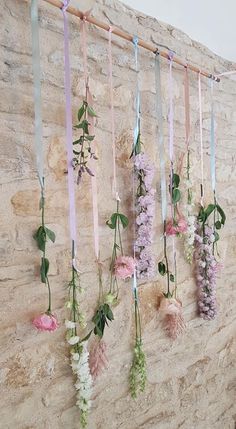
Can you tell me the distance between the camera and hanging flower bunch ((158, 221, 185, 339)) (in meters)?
1.48

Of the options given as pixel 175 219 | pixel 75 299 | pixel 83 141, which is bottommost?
pixel 75 299

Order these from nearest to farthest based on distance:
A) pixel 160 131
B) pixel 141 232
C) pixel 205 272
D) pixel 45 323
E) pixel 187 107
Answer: pixel 45 323
pixel 141 232
pixel 160 131
pixel 187 107
pixel 205 272

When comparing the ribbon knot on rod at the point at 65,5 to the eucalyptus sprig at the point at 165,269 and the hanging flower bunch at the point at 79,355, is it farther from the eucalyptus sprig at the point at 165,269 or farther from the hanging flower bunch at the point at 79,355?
the eucalyptus sprig at the point at 165,269

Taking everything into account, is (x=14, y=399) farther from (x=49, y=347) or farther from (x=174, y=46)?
(x=174, y=46)

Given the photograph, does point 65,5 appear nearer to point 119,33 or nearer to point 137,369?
point 119,33

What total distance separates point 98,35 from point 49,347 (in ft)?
3.40

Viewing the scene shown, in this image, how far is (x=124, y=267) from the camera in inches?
51.3

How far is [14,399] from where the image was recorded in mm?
1074

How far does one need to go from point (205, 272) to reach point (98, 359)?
689 millimetres

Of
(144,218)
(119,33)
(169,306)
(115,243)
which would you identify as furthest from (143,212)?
(119,33)

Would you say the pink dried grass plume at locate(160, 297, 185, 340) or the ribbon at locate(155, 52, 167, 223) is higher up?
the ribbon at locate(155, 52, 167, 223)

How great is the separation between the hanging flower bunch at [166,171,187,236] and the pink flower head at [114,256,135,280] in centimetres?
28

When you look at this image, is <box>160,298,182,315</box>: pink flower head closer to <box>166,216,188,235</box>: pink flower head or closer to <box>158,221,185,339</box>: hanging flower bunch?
<box>158,221,185,339</box>: hanging flower bunch

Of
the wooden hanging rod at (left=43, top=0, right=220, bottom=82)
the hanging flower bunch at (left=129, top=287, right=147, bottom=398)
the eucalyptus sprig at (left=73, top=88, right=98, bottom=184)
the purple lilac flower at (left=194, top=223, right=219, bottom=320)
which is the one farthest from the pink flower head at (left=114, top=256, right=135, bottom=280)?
the wooden hanging rod at (left=43, top=0, right=220, bottom=82)
